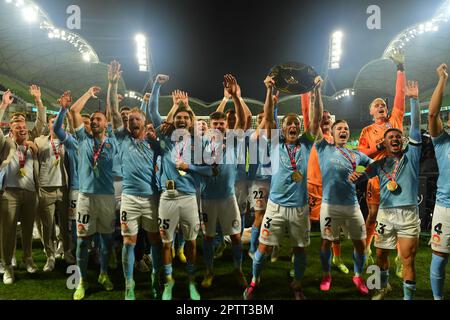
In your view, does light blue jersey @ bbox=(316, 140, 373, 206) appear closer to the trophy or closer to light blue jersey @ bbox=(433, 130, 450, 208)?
Answer: light blue jersey @ bbox=(433, 130, 450, 208)

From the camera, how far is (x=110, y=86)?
362cm

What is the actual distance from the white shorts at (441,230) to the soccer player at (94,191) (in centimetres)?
350

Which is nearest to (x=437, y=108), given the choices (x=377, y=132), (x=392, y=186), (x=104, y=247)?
(x=392, y=186)

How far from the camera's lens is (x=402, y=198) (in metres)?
3.32

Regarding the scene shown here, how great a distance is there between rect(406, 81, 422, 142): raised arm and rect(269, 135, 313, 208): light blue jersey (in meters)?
1.01

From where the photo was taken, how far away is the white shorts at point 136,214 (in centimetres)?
350

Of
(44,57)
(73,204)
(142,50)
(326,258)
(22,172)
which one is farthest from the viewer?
(44,57)

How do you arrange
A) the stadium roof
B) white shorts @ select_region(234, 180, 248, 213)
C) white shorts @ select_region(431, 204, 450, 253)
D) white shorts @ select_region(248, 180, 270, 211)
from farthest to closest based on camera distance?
the stadium roof
white shorts @ select_region(234, 180, 248, 213)
white shorts @ select_region(248, 180, 270, 211)
white shorts @ select_region(431, 204, 450, 253)

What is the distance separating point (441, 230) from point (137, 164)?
126 inches

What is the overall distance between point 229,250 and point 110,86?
345cm

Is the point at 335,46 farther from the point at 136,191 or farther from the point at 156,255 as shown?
the point at 156,255

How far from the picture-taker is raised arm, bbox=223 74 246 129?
3.63 metres

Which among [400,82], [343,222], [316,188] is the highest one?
[400,82]

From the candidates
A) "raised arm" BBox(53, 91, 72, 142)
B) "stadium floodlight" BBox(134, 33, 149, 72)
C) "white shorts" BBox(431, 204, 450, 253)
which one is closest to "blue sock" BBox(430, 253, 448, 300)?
"white shorts" BBox(431, 204, 450, 253)
